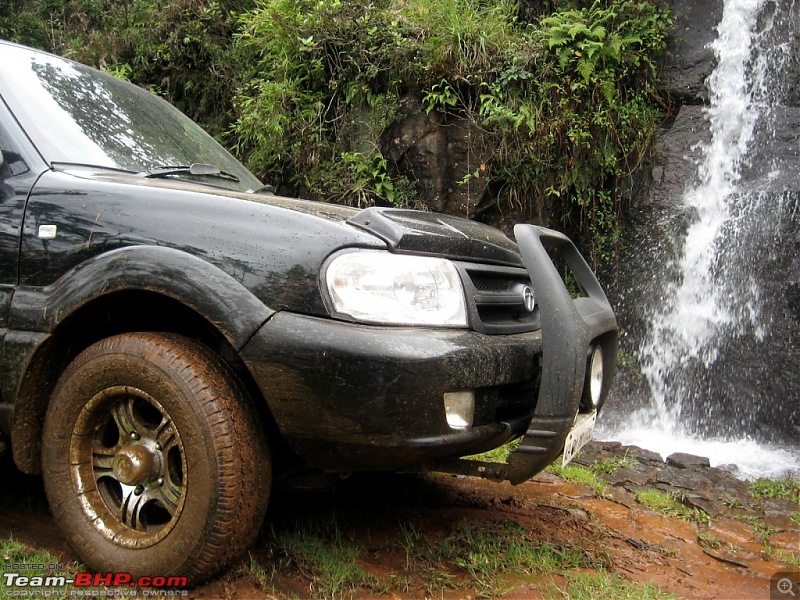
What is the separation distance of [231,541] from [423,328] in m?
0.92

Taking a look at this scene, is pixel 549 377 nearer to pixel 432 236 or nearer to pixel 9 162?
pixel 432 236

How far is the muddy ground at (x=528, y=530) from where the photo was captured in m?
2.39

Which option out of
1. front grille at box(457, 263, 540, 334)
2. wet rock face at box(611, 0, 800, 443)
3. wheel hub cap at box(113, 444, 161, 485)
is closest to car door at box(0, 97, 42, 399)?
wheel hub cap at box(113, 444, 161, 485)

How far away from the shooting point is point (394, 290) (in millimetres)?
2148

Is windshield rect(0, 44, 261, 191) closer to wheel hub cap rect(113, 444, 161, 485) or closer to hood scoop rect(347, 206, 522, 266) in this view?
hood scoop rect(347, 206, 522, 266)

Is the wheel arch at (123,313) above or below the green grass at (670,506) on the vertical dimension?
above

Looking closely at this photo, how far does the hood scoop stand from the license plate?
69 centimetres

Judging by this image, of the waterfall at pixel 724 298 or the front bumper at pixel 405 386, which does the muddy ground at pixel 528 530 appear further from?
the waterfall at pixel 724 298

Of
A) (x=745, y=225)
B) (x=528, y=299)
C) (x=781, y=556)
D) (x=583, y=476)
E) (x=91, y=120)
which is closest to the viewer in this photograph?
(x=528, y=299)

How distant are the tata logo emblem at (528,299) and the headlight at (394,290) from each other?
0.49m

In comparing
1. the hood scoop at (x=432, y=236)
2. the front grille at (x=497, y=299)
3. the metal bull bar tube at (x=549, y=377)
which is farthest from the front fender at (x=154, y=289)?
the metal bull bar tube at (x=549, y=377)

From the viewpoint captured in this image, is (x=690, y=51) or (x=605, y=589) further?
(x=690, y=51)

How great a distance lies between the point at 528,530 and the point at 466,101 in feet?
16.0


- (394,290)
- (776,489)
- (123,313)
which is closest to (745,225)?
(776,489)
